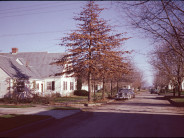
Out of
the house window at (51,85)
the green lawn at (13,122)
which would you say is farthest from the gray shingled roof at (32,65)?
the green lawn at (13,122)

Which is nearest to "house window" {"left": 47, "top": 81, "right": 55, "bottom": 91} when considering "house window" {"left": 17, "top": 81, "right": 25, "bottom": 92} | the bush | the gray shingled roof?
the gray shingled roof

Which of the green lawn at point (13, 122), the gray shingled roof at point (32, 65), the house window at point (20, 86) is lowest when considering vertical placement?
the green lawn at point (13, 122)

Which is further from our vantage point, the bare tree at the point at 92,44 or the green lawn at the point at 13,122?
the bare tree at the point at 92,44

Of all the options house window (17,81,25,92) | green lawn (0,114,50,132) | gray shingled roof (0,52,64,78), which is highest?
gray shingled roof (0,52,64,78)

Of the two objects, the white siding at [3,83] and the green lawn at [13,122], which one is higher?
A: the white siding at [3,83]

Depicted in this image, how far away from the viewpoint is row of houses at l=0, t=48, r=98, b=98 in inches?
1104

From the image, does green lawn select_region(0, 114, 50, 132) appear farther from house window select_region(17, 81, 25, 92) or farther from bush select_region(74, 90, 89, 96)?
bush select_region(74, 90, 89, 96)

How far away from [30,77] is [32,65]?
27.5ft

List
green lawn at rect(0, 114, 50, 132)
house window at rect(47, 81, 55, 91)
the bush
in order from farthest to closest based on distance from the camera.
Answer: the bush < house window at rect(47, 81, 55, 91) < green lawn at rect(0, 114, 50, 132)

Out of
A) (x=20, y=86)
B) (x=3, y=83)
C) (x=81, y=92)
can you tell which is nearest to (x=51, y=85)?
(x=81, y=92)

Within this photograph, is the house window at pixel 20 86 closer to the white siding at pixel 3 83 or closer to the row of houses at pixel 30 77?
the row of houses at pixel 30 77

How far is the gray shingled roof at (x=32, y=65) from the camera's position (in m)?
30.5

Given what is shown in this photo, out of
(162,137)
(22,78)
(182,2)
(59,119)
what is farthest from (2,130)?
(22,78)

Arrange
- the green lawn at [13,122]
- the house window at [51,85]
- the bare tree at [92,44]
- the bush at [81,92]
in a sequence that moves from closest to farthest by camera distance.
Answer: the green lawn at [13,122] → the bare tree at [92,44] → the house window at [51,85] → the bush at [81,92]
